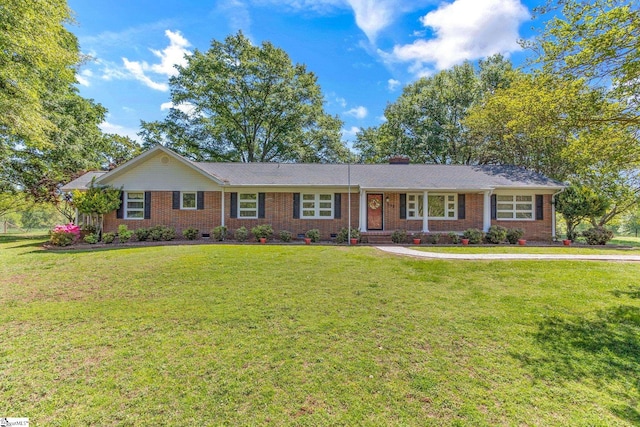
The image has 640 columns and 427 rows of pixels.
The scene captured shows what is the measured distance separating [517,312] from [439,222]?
392 inches

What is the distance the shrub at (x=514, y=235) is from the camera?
1340 cm

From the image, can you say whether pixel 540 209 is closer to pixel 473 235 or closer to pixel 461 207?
pixel 461 207

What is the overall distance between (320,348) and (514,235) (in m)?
13.5

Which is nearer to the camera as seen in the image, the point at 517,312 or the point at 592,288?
the point at 517,312

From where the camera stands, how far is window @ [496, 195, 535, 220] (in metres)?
14.4

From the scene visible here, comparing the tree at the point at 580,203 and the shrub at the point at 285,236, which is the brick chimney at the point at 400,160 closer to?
the tree at the point at 580,203

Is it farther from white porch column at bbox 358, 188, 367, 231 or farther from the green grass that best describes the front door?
the green grass

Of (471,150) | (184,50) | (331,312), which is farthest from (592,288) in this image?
(184,50)

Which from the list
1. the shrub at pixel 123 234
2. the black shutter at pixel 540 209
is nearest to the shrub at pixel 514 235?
the black shutter at pixel 540 209

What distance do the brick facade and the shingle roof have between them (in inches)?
32.3

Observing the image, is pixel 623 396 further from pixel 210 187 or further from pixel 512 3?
pixel 210 187

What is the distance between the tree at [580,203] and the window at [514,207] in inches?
55.4

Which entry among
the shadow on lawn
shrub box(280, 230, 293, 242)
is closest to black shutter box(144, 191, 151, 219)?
shrub box(280, 230, 293, 242)

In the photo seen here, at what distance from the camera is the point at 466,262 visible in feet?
28.3
